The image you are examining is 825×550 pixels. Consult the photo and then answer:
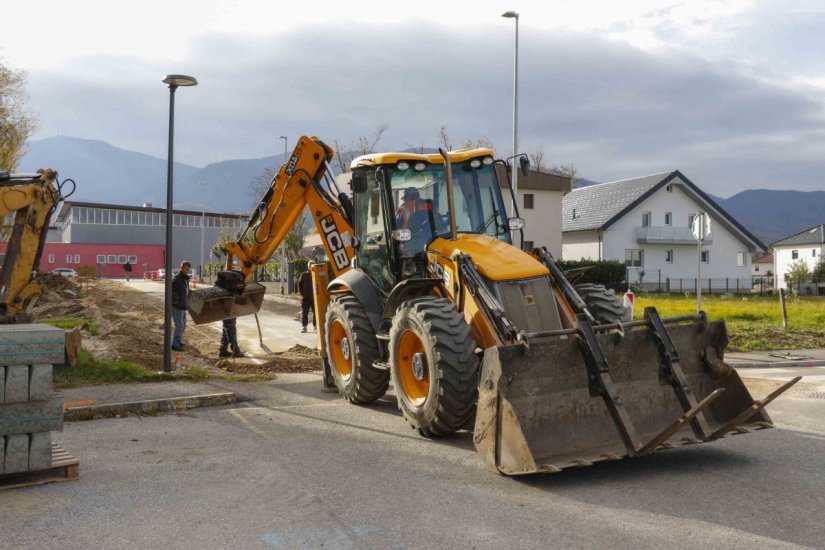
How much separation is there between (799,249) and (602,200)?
3789 centimetres

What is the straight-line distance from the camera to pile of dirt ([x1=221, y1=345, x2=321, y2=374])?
44.0 feet

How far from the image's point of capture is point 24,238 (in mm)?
11773

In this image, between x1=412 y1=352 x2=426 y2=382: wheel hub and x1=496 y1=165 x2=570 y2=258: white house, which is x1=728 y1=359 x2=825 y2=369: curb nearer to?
x1=412 y1=352 x2=426 y2=382: wheel hub

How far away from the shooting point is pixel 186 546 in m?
5.00

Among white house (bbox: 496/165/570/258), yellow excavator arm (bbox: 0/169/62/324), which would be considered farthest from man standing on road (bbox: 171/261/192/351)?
white house (bbox: 496/165/570/258)

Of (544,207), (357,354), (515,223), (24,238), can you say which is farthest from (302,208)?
(544,207)

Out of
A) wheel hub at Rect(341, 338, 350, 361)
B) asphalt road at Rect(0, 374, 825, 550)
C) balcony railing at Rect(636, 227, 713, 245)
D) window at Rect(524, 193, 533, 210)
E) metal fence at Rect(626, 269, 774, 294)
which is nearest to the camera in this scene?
asphalt road at Rect(0, 374, 825, 550)

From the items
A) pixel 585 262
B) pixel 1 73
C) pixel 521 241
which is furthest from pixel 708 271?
pixel 521 241

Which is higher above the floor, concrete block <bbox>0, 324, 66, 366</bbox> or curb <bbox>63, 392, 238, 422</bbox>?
concrete block <bbox>0, 324, 66, 366</bbox>

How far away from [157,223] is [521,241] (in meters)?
87.8

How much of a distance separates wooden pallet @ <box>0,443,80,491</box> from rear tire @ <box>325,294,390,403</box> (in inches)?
145

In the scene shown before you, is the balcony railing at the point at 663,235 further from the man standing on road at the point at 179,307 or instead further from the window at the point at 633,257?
the man standing on road at the point at 179,307

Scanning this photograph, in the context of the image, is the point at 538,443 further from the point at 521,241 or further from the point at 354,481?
the point at 521,241

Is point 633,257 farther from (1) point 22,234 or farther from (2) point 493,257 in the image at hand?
(2) point 493,257
